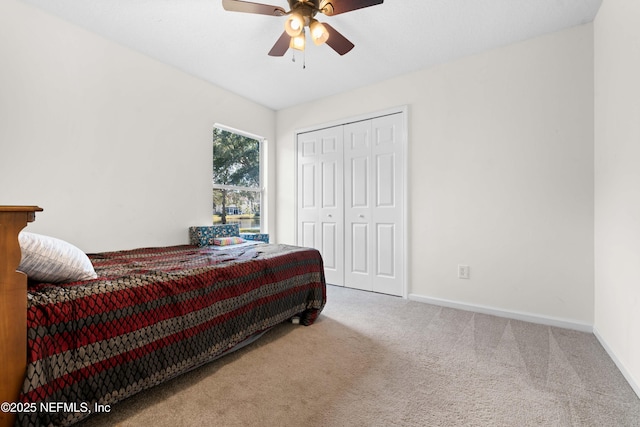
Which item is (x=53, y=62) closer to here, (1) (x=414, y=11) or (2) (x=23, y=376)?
(2) (x=23, y=376)

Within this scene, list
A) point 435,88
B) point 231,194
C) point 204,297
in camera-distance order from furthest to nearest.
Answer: point 231,194 < point 435,88 < point 204,297

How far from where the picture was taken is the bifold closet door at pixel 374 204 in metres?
3.22

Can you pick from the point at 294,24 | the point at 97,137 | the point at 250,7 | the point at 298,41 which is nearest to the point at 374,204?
the point at 298,41

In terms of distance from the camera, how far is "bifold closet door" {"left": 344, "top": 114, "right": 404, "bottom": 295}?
3.22 m

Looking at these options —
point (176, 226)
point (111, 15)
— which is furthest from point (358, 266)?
point (111, 15)

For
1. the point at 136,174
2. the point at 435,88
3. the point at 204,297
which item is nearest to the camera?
the point at 204,297

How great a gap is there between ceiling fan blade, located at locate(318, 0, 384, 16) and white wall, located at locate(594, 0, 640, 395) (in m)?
1.49

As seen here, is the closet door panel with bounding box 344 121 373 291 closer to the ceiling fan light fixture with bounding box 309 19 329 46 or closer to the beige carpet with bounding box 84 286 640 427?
the beige carpet with bounding box 84 286 640 427

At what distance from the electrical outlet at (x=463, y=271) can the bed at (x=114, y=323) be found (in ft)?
5.97

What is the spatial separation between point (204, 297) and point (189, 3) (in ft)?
6.82

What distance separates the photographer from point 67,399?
43.5 inches

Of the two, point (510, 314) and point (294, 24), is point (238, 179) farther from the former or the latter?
point (510, 314)

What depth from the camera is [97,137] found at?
2387mm

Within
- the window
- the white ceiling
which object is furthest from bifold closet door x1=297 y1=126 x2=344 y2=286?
the white ceiling
